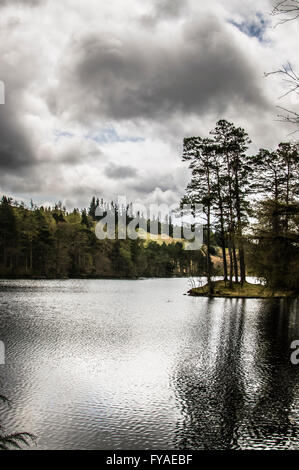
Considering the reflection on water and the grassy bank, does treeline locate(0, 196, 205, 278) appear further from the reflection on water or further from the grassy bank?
the reflection on water

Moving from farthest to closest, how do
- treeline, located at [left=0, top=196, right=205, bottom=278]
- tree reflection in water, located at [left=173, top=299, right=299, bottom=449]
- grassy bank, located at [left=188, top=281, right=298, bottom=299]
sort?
1. treeline, located at [left=0, top=196, right=205, bottom=278]
2. grassy bank, located at [left=188, top=281, right=298, bottom=299]
3. tree reflection in water, located at [left=173, top=299, right=299, bottom=449]

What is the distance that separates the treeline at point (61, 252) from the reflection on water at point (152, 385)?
54.3 meters

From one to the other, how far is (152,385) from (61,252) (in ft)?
284

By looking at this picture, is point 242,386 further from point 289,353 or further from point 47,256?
point 47,256

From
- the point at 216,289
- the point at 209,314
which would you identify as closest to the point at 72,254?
the point at 216,289

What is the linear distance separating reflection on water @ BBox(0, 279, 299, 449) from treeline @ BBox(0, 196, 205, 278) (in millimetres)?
54337

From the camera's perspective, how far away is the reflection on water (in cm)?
699

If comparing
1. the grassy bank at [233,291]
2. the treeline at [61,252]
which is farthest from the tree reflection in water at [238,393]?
the treeline at [61,252]

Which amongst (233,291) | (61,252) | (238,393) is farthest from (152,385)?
(61,252)

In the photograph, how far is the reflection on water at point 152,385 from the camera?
6.99 m

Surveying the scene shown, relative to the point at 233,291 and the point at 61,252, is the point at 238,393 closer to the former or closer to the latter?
the point at 233,291

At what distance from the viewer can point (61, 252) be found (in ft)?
308

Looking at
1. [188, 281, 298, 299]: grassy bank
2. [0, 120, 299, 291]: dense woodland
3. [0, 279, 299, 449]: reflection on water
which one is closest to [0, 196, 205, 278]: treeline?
[0, 120, 299, 291]: dense woodland

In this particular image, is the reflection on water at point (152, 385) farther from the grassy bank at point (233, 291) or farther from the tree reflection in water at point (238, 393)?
the grassy bank at point (233, 291)
